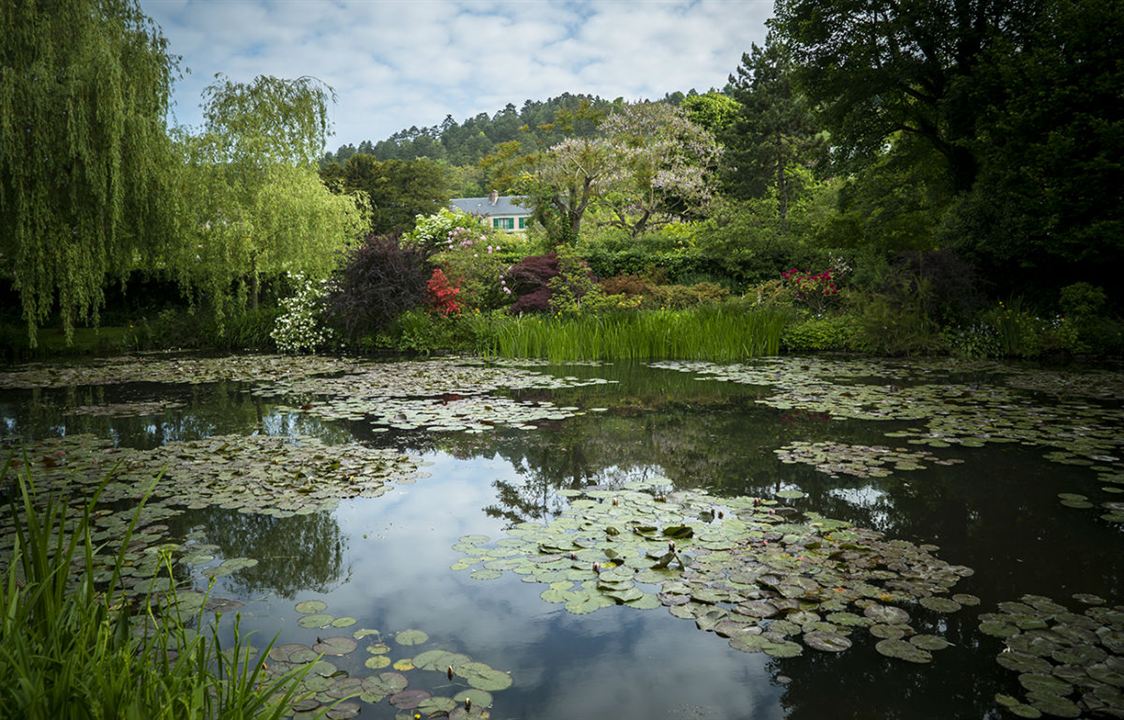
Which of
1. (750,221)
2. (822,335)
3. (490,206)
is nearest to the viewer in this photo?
(822,335)

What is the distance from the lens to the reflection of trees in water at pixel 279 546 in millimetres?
2900

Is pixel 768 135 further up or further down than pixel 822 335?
further up

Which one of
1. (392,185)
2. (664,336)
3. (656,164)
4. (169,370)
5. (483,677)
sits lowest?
(483,677)

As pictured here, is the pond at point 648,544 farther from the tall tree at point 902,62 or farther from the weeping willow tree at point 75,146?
the tall tree at point 902,62

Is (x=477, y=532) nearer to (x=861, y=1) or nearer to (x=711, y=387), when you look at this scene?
(x=711, y=387)

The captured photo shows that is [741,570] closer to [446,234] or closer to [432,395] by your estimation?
[432,395]

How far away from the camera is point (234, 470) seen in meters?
4.50

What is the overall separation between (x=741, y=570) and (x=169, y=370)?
9.66 meters

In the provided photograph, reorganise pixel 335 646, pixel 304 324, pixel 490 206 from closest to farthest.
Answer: pixel 335 646 → pixel 304 324 → pixel 490 206

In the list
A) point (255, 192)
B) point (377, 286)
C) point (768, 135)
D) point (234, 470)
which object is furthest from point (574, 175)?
point (234, 470)

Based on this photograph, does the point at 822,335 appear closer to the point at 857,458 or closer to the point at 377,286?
the point at 857,458

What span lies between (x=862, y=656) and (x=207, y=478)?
3.91m

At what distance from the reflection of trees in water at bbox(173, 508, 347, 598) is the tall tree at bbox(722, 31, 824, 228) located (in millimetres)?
22190

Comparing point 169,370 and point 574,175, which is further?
point 574,175
